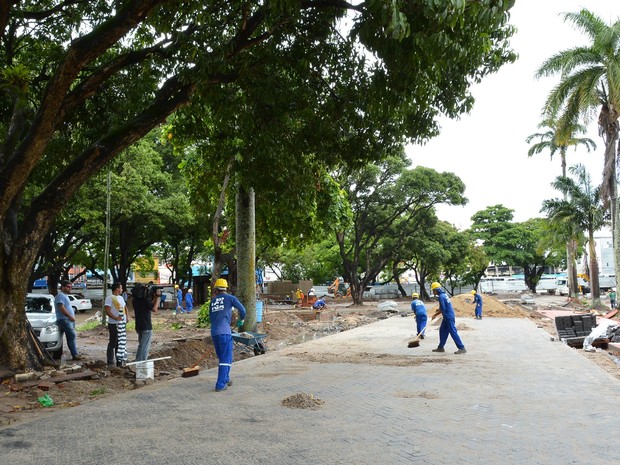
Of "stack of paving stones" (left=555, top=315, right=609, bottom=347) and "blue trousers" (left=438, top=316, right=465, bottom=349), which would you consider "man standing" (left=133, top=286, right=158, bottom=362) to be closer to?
"blue trousers" (left=438, top=316, right=465, bottom=349)

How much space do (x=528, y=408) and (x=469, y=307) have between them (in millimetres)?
21806

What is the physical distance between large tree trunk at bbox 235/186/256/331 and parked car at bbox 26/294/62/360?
4.67 meters

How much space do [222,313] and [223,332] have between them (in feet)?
0.93

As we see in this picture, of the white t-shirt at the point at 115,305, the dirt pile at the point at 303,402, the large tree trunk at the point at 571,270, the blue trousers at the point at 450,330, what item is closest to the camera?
the dirt pile at the point at 303,402

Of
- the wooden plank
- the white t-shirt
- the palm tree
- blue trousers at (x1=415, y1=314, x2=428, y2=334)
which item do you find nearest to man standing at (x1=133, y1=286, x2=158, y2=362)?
the white t-shirt

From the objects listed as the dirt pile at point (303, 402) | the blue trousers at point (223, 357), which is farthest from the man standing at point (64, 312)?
the dirt pile at point (303, 402)

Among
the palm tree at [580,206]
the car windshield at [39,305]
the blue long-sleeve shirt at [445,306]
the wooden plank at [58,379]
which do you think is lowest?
the wooden plank at [58,379]

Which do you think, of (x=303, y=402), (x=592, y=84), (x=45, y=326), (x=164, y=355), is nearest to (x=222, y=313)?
(x=303, y=402)

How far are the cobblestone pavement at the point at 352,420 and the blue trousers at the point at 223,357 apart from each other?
0.80ft

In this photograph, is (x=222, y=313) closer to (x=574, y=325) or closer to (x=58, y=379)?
(x=58, y=379)

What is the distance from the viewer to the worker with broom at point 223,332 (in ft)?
26.4

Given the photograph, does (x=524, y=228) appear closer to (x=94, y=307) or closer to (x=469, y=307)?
(x=469, y=307)

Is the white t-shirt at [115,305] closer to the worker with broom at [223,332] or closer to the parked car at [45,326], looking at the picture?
the parked car at [45,326]

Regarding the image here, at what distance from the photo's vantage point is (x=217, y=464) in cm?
465
